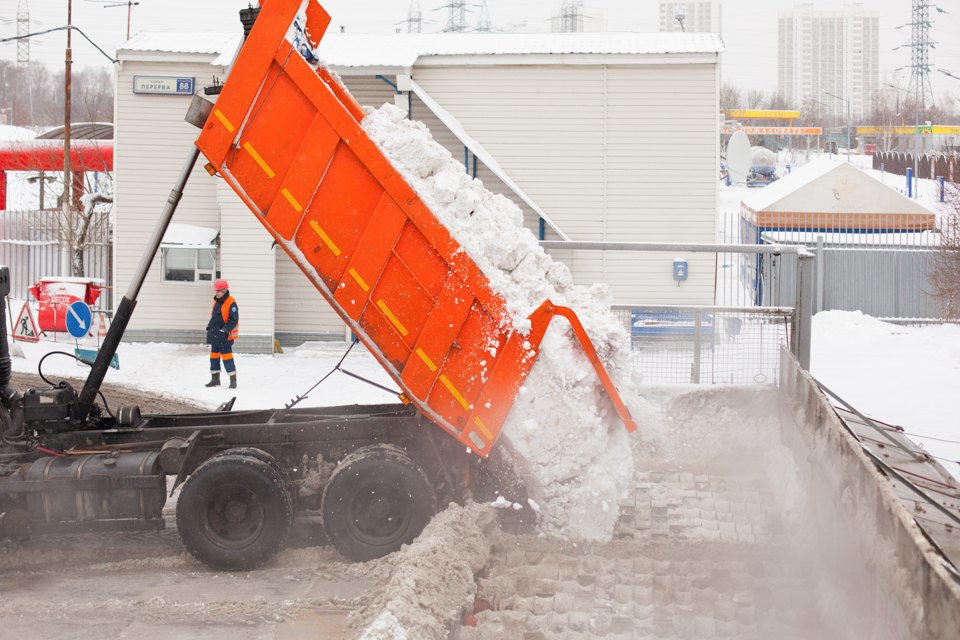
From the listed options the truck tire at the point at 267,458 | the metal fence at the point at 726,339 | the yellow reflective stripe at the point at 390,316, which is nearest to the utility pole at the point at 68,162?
the metal fence at the point at 726,339

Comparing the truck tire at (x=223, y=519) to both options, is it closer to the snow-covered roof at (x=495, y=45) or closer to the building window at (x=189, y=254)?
the snow-covered roof at (x=495, y=45)

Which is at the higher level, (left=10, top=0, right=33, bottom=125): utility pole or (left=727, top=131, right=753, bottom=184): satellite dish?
(left=10, top=0, right=33, bottom=125): utility pole

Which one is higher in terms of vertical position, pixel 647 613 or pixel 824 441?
pixel 824 441

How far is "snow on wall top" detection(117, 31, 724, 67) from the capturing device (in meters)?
18.5

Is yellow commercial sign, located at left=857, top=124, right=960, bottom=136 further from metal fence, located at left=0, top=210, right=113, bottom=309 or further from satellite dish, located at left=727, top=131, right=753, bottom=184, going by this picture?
metal fence, located at left=0, top=210, right=113, bottom=309

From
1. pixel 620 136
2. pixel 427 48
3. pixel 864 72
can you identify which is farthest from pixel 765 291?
pixel 864 72

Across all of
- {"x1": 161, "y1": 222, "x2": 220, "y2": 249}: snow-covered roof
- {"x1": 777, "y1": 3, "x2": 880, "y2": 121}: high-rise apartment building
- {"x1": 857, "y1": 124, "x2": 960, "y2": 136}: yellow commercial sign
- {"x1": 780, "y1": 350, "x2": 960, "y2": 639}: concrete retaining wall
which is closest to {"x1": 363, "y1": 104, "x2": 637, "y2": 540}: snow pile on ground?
{"x1": 780, "y1": 350, "x2": 960, "y2": 639}: concrete retaining wall

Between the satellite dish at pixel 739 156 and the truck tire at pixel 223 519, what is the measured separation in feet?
52.5

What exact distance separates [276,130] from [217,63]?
37.4 ft

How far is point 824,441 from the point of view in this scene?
7.01 meters

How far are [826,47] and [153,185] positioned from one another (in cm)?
16643

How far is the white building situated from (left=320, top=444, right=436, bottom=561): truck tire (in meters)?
11.3

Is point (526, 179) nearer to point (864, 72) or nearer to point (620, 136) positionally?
point (620, 136)

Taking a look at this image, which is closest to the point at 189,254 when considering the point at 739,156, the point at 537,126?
the point at 537,126
